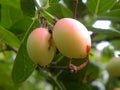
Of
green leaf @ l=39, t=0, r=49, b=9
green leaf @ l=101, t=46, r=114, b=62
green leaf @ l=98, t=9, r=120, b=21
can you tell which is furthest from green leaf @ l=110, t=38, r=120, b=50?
green leaf @ l=39, t=0, r=49, b=9

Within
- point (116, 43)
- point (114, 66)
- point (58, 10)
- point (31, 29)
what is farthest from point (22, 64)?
point (116, 43)

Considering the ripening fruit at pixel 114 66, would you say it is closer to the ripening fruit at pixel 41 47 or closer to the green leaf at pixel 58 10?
the green leaf at pixel 58 10

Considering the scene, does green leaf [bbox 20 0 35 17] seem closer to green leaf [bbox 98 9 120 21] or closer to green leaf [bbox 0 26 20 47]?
green leaf [bbox 0 26 20 47]

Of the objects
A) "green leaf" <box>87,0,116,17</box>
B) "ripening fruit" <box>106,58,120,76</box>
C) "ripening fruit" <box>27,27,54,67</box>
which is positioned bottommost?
"ripening fruit" <box>106,58,120,76</box>

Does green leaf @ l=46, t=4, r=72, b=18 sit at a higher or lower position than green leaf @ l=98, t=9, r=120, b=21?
higher

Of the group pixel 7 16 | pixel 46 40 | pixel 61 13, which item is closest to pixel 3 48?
pixel 7 16

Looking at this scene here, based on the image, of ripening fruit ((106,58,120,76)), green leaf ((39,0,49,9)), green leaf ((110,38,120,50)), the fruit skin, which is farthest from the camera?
green leaf ((110,38,120,50))
